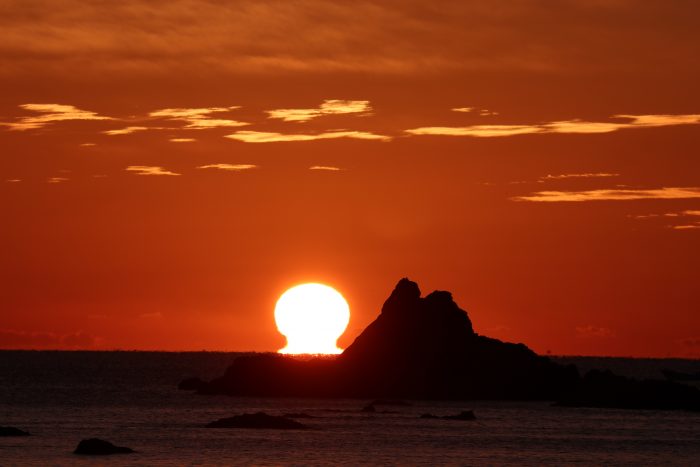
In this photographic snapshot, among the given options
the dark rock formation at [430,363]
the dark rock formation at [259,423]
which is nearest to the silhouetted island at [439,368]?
the dark rock formation at [430,363]

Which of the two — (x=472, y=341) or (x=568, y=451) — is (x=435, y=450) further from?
(x=472, y=341)

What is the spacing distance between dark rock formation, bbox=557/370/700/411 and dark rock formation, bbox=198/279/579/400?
6.68 metres

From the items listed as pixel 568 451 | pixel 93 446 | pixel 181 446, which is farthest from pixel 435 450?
pixel 93 446

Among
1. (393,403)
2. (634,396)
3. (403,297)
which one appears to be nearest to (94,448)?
(393,403)

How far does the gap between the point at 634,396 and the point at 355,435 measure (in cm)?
6084

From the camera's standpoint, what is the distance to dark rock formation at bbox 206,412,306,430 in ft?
414

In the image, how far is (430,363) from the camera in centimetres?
17950

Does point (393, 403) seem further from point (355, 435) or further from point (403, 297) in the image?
point (355, 435)

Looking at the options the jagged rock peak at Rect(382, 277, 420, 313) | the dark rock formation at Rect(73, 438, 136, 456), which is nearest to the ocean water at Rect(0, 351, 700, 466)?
the dark rock formation at Rect(73, 438, 136, 456)

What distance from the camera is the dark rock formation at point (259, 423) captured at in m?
126

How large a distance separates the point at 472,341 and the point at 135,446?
7874 cm

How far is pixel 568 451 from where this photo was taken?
11125cm

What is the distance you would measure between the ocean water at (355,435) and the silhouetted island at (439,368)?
488 cm

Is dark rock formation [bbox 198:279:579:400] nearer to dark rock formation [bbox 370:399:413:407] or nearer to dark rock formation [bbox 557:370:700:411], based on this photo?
dark rock formation [bbox 370:399:413:407]
